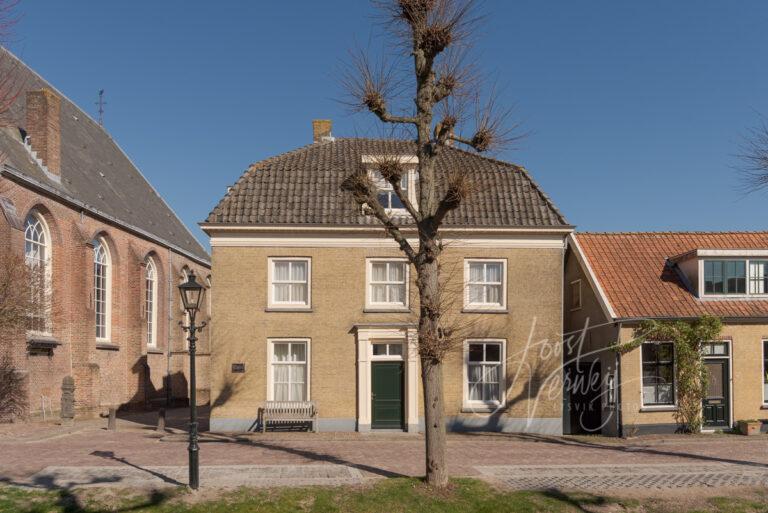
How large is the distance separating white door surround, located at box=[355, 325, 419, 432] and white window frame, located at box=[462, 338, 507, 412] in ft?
4.86

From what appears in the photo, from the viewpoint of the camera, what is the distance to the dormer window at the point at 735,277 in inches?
825

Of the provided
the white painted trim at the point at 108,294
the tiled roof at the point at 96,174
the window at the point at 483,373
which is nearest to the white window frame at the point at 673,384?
the window at the point at 483,373

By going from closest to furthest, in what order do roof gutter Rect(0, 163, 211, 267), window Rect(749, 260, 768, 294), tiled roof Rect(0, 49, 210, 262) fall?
1. window Rect(749, 260, 768, 294)
2. roof gutter Rect(0, 163, 211, 267)
3. tiled roof Rect(0, 49, 210, 262)

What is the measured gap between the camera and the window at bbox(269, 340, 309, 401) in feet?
65.7

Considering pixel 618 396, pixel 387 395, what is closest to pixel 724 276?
pixel 618 396

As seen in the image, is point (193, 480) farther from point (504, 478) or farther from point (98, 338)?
point (98, 338)

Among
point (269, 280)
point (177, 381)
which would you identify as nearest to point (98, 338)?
point (177, 381)

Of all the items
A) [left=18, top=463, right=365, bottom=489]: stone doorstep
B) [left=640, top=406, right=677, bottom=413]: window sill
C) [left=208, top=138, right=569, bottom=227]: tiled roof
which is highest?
[left=208, top=138, right=569, bottom=227]: tiled roof

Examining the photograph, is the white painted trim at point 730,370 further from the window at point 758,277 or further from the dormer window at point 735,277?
the window at point 758,277

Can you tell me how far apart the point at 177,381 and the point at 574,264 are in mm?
22236

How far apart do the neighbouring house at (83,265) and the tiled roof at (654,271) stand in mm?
18036

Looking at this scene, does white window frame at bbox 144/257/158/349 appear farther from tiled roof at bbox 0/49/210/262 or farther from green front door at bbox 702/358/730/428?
green front door at bbox 702/358/730/428

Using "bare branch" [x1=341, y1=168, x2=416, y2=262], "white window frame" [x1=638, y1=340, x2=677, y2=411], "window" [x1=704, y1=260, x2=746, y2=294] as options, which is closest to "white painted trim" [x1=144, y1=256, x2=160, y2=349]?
"bare branch" [x1=341, y1=168, x2=416, y2=262]

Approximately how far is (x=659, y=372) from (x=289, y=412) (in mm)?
11276
